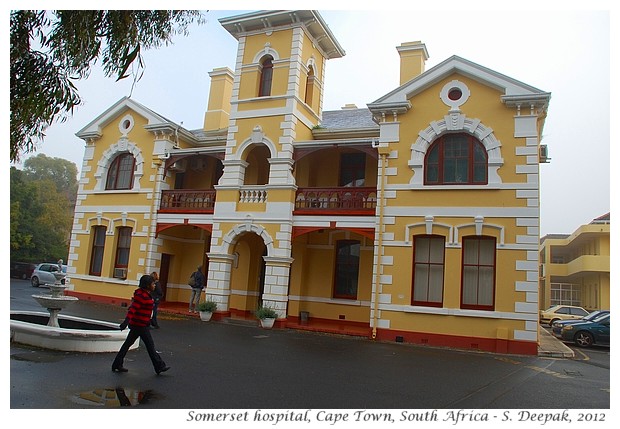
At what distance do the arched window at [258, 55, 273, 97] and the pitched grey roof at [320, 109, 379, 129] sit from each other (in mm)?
2903

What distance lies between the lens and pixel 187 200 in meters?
20.0

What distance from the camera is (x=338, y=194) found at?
1716 centimetres

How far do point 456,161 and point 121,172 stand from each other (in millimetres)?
14490

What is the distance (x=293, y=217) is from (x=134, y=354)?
335 inches

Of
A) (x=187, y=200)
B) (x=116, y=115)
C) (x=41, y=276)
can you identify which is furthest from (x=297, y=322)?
(x=41, y=276)

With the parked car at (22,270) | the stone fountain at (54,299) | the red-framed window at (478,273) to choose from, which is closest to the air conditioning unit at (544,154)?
the red-framed window at (478,273)

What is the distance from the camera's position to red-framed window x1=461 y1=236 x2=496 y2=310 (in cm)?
1449

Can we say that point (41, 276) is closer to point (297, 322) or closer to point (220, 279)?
point (220, 279)

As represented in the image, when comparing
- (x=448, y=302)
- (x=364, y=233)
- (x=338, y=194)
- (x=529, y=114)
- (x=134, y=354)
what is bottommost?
(x=134, y=354)

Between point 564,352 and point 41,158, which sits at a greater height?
point 41,158

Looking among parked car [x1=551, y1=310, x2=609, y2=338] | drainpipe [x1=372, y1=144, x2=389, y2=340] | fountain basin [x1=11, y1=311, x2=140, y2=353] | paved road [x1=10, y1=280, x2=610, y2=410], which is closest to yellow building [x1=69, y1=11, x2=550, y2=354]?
drainpipe [x1=372, y1=144, x2=389, y2=340]

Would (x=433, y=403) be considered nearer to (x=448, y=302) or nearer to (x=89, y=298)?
(x=448, y=302)

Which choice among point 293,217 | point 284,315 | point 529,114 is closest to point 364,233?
point 293,217

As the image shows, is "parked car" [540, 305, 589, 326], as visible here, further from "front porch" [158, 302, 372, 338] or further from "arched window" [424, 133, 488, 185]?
"arched window" [424, 133, 488, 185]
